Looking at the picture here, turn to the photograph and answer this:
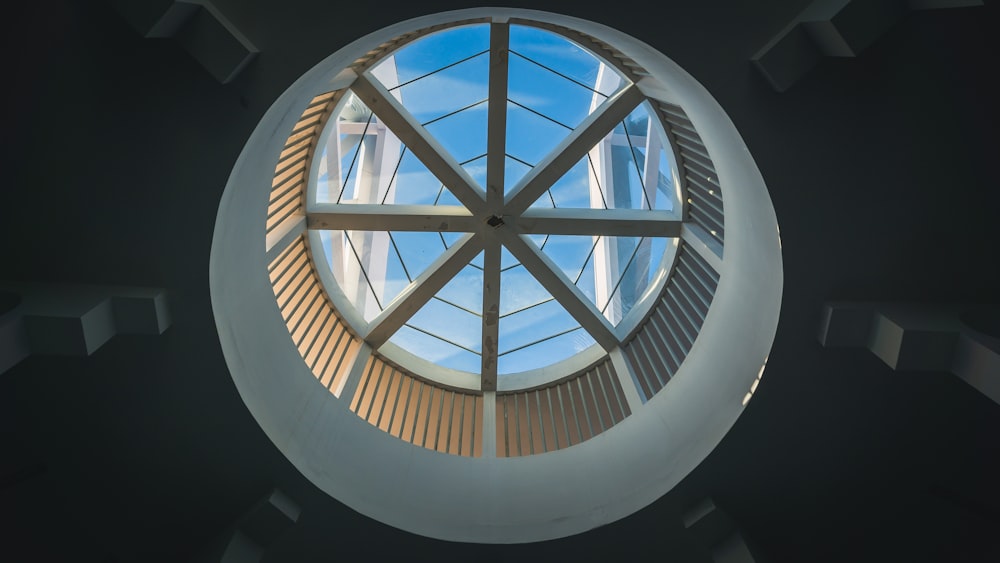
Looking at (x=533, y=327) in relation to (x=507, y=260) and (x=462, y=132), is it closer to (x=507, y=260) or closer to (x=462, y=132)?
(x=507, y=260)

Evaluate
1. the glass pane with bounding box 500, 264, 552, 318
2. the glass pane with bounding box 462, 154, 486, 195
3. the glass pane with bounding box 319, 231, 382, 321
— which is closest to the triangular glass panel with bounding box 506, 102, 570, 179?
the glass pane with bounding box 462, 154, 486, 195

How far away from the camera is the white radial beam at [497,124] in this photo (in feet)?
25.9

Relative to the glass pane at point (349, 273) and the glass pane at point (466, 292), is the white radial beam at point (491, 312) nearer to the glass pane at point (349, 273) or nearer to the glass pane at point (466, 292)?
the glass pane at point (466, 292)

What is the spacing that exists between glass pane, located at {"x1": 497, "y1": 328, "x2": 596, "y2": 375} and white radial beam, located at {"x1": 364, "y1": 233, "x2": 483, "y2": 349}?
6.15ft

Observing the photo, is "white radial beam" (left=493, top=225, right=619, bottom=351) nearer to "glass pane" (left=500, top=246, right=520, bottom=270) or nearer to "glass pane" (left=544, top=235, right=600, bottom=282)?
"glass pane" (left=500, top=246, right=520, bottom=270)

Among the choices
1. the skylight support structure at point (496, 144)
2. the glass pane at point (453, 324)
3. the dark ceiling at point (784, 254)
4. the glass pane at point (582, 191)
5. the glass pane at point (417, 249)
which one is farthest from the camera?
the glass pane at point (453, 324)

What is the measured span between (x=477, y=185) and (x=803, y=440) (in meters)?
4.88

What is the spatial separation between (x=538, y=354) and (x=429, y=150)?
12.2ft

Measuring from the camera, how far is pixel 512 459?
6.16 metres

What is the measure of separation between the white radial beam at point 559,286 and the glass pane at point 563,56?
7.56 feet

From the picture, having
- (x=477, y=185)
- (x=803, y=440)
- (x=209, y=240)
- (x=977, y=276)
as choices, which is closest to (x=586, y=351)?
(x=477, y=185)

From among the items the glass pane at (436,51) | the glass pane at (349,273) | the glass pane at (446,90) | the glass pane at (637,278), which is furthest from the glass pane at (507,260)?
the glass pane at (436,51)

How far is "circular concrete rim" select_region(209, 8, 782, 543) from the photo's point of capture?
14.8ft

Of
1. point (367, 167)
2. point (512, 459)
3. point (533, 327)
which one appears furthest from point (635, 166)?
point (512, 459)
